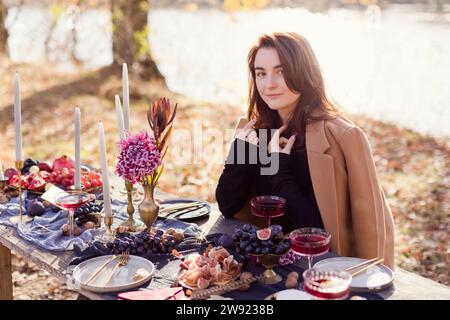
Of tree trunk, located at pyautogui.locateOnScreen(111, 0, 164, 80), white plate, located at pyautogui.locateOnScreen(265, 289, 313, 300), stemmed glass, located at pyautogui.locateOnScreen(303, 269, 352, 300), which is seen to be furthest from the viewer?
tree trunk, located at pyautogui.locateOnScreen(111, 0, 164, 80)

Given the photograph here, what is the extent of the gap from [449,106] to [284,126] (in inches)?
288

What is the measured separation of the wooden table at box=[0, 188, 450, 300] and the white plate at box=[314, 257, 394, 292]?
0.11ft

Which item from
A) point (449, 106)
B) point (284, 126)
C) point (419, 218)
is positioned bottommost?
point (419, 218)

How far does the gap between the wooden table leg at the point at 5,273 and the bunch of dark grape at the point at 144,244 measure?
1264mm

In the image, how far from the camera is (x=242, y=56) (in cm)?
1277

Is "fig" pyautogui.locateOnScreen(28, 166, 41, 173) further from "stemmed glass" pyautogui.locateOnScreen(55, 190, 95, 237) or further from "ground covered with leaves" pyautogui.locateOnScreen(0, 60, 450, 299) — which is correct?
"ground covered with leaves" pyautogui.locateOnScreen(0, 60, 450, 299)

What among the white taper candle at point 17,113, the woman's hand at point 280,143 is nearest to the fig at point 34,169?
the white taper candle at point 17,113

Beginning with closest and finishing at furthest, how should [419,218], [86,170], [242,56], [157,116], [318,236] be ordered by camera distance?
[318,236], [157,116], [86,170], [419,218], [242,56]

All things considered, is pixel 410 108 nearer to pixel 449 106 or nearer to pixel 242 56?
pixel 449 106

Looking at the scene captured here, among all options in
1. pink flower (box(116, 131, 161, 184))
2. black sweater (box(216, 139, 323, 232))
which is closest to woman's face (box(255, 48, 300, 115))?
black sweater (box(216, 139, 323, 232))

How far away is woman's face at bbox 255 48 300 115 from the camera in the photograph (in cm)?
297

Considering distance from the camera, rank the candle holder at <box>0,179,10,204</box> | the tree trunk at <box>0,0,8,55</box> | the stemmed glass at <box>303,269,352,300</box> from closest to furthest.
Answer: the stemmed glass at <box>303,269,352,300</box>, the candle holder at <box>0,179,10,204</box>, the tree trunk at <box>0,0,8,55</box>

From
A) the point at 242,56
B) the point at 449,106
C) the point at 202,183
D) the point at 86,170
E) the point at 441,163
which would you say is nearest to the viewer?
the point at 86,170

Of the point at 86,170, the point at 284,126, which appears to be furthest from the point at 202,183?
the point at 284,126
